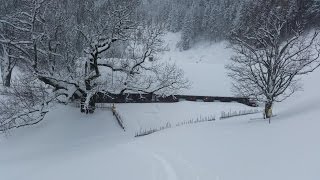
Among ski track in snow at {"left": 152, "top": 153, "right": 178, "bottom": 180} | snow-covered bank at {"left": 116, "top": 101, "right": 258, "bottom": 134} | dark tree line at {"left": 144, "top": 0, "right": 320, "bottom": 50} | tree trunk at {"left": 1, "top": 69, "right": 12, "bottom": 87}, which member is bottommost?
ski track in snow at {"left": 152, "top": 153, "right": 178, "bottom": 180}

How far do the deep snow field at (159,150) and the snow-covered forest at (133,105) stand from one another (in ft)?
0.21

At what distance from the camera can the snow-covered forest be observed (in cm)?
1432

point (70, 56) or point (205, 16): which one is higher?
point (205, 16)

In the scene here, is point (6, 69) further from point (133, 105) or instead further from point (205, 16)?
point (205, 16)

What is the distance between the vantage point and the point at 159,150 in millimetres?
17594

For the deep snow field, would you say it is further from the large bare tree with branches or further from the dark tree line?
the dark tree line

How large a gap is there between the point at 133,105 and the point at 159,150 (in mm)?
16459

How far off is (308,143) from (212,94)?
82.1 feet

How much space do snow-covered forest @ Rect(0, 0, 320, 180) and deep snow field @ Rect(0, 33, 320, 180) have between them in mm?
64

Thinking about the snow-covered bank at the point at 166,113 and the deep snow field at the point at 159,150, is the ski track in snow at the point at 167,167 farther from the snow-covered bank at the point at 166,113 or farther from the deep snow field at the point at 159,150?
the snow-covered bank at the point at 166,113

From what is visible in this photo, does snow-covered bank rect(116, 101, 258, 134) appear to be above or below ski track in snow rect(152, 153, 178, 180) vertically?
above

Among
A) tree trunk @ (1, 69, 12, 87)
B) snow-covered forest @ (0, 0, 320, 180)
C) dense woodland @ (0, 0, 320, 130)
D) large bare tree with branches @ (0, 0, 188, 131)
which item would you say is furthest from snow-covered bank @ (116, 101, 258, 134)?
tree trunk @ (1, 69, 12, 87)

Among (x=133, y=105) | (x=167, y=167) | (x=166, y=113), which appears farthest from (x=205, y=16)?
(x=167, y=167)

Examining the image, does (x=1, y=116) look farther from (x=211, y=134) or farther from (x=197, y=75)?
(x=197, y=75)
